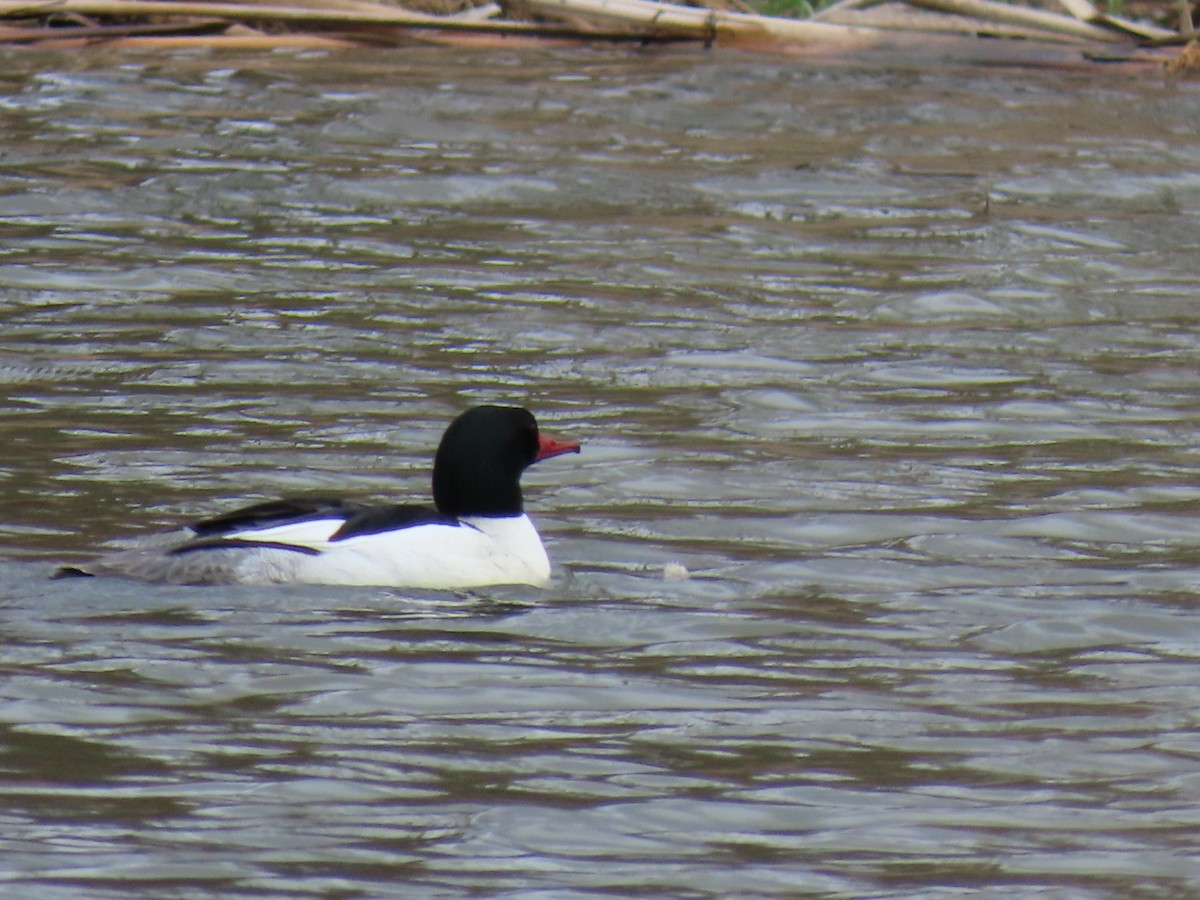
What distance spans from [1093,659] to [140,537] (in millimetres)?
2927

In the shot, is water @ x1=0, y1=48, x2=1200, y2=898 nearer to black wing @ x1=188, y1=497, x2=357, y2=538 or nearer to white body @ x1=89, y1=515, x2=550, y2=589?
white body @ x1=89, y1=515, x2=550, y2=589

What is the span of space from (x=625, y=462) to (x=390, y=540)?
5.66 feet

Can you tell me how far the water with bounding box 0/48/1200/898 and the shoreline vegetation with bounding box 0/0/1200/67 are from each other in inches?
8.0

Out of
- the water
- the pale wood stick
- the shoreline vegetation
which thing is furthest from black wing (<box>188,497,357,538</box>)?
the pale wood stick

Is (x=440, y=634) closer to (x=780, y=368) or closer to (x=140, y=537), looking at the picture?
(x=140, y=537)

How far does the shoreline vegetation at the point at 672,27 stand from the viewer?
15852 mm

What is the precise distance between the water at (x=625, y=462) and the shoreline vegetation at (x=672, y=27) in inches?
8.0

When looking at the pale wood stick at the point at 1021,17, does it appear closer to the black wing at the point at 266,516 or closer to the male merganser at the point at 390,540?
the male merganser at the point at 390,540

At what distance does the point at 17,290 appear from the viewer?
38.5ft

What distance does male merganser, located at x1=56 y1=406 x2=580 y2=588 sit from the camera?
7.57 m

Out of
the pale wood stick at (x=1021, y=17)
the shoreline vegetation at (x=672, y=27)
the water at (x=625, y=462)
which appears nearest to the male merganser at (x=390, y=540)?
the water at (x=625, y=462)

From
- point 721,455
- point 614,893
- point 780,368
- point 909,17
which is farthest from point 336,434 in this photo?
point 909,17

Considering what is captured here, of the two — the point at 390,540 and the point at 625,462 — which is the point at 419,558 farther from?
the point at 625,462

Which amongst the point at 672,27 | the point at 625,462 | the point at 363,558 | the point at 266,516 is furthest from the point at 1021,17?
the point at 266,516
